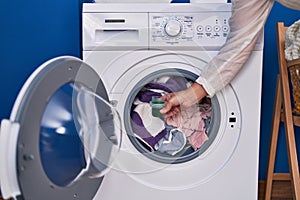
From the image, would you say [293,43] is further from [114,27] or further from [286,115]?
[114,27]

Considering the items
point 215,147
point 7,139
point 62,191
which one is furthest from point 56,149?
point 215,147

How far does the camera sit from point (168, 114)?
1.29 m

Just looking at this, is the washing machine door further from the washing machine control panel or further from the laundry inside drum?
A: the washing machine control panel

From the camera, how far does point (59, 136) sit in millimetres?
1005

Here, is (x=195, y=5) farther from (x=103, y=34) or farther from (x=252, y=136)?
(x=252, y=136)

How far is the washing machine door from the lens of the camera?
2.64 ft

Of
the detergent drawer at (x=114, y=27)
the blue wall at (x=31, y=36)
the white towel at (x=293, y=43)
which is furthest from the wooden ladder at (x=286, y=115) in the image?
the blue wall at (x=31, y=36)

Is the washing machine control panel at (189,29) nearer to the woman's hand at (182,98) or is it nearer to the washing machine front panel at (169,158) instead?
the washing machine front panel at (169,158)

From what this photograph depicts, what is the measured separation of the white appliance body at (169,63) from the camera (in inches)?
49.9

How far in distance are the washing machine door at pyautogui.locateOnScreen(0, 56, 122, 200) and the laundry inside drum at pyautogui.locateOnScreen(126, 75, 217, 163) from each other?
0.10 meters

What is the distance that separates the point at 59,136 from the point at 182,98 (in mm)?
454

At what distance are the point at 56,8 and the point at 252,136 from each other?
2.93 feet

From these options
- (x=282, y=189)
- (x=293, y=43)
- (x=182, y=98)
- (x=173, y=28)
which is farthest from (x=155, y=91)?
(x=282, y=189)

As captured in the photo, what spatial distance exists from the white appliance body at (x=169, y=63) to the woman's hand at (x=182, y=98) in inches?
2.3
